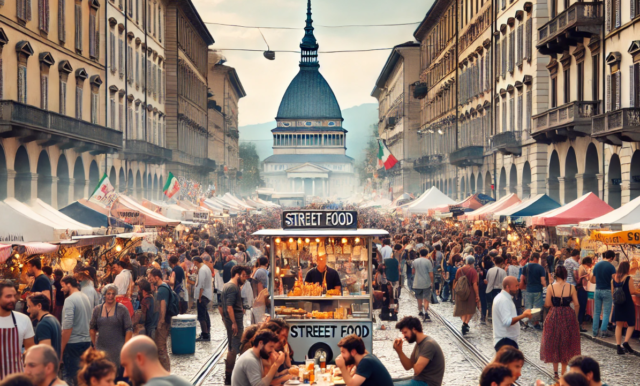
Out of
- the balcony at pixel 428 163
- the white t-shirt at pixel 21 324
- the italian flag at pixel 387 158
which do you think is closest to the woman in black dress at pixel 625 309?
the white t-shirt at pixel 21 324

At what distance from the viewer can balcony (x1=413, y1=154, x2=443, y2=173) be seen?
69.1 m

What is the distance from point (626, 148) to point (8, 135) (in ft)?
64.9

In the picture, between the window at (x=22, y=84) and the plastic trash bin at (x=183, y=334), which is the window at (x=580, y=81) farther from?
the plastic trash bin at (x=183, y=334)

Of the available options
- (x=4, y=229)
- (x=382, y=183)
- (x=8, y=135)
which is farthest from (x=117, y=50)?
(x=382, y=183)

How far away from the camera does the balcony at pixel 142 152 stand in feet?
156

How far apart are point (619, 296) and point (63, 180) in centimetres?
2615

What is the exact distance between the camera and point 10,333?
29.5 feet

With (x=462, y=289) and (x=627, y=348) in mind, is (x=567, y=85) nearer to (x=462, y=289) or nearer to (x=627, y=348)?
(x=462, y=289)

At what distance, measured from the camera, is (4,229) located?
16.2 metres

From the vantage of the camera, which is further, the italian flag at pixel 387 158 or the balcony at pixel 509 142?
the italian flag at pixel 387 158

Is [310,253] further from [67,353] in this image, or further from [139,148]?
[139,148]

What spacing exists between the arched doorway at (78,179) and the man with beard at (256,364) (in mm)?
30991

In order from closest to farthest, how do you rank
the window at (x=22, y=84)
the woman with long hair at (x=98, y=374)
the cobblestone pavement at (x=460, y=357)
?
the woman with long hair at (x=98, y=374), the cobblestone pavement at (x=460, y=357), the window at (x=22, y=84)

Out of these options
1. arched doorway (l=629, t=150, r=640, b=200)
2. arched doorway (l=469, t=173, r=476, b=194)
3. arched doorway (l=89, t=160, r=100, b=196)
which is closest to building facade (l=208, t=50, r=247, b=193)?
arched doorway (l=469, t=173, r=476, b=194)
